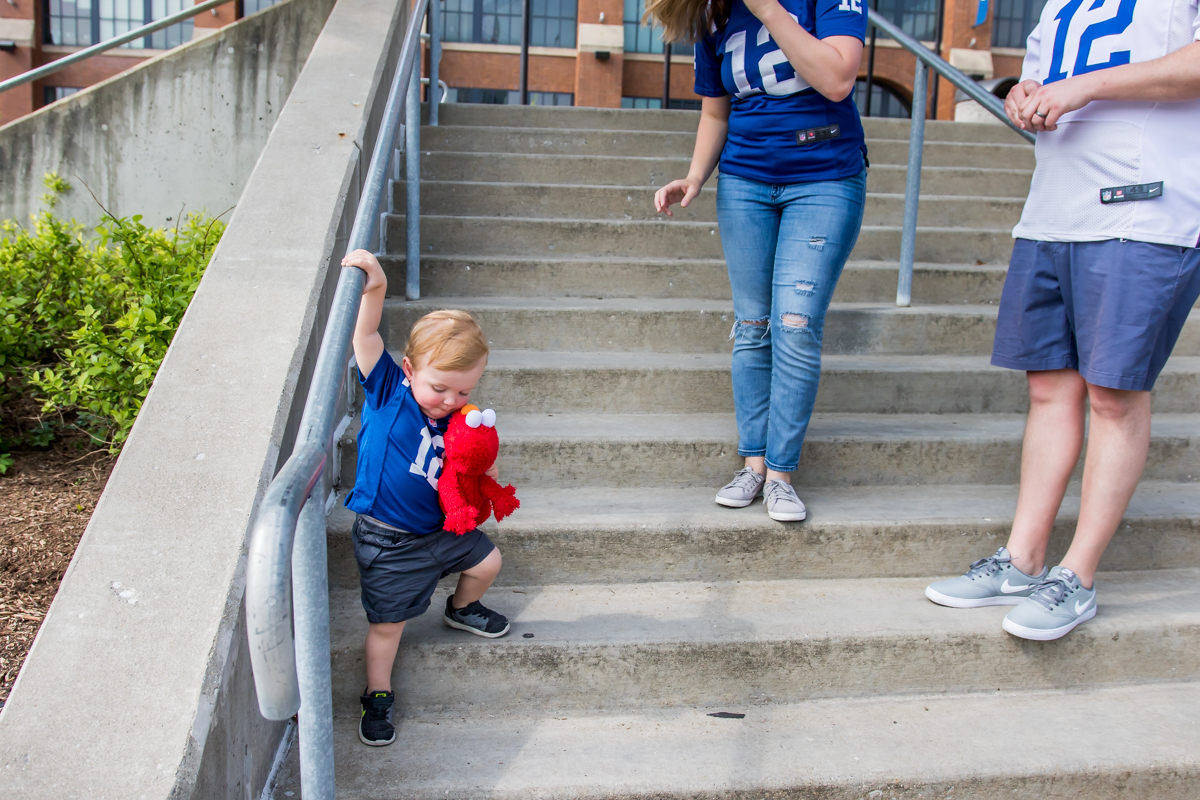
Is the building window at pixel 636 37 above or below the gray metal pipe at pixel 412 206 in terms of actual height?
above

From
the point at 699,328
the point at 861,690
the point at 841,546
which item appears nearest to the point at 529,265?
the point at 699,328

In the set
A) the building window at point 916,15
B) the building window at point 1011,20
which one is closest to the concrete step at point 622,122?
the building window at point 916,15

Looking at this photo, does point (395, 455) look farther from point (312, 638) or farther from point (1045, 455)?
point (1045, 455)

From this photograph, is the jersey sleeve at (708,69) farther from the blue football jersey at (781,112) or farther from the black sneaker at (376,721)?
the black sneaker at (376,721)

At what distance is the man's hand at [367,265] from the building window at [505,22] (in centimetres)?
2056

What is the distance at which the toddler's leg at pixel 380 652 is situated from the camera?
72.7 inches

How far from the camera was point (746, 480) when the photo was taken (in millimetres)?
2477

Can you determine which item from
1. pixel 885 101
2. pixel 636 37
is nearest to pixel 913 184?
pixel 636 37

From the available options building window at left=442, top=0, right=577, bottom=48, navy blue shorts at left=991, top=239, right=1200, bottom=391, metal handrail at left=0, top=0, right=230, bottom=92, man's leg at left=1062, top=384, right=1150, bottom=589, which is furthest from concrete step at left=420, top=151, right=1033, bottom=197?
building window at left=442, top=0, right=577, bottom=48

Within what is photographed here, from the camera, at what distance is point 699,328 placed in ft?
10.6

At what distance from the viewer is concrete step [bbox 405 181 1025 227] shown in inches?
154

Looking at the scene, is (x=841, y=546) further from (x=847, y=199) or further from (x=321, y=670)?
(x=321, y=670)

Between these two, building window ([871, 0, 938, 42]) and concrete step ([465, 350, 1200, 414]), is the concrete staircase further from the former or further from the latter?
building window ([871, 0, 938, 42])

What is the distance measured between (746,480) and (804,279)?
0.61 m
